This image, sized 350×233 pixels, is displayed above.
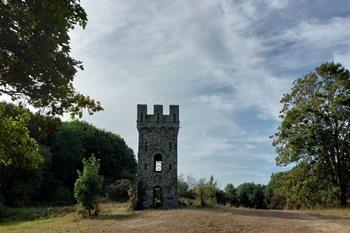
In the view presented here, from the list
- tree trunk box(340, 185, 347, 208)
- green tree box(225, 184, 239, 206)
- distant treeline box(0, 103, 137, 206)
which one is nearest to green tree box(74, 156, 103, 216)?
distant treeline box(0, 103, 137, 206)

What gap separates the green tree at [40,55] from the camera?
30.3ft

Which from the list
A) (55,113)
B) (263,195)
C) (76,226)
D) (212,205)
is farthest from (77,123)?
(55,113)

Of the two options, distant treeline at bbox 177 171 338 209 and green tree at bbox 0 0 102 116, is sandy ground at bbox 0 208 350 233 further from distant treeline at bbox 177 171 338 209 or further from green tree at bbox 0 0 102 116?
green tree at bbox 0 0 102 116

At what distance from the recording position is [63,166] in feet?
169

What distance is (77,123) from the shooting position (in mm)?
61750

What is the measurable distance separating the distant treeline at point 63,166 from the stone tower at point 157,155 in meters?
→ 7.46

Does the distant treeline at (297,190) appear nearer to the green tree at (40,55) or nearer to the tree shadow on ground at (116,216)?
the tree shadow on ground at (116,216)

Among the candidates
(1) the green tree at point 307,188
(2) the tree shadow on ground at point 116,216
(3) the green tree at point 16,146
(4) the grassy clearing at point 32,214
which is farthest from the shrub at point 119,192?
(3) the green tree at point 16,146

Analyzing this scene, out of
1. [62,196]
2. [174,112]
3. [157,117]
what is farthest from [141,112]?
[62,196]

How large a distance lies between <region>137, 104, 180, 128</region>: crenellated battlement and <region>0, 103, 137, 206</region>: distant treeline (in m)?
7.17

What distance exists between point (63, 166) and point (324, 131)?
113 feet

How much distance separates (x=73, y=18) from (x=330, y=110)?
2649 cm

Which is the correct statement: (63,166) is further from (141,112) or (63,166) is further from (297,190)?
(297,190)

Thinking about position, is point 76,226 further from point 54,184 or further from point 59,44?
point 54,184
